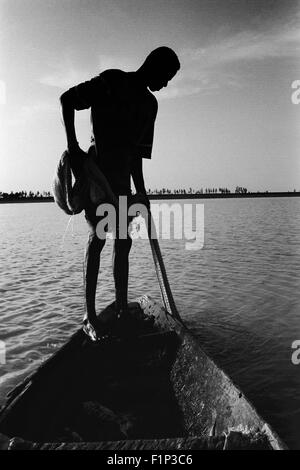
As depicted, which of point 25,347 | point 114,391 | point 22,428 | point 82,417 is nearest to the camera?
point 22,428

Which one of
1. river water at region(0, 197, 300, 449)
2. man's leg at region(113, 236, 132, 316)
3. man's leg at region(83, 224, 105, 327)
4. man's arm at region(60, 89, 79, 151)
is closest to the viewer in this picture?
Answer: man's arm at region(60, 89, 79, 151)

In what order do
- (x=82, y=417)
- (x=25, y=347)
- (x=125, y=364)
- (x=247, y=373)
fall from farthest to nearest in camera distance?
1. (x=25, y=347)
2. (x=247, y=373)
3. (x=125, y=364)
4. (x=82, y=417)

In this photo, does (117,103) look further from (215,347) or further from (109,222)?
(215,347)

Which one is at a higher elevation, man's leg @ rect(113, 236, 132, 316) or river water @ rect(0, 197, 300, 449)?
man's leg @ rect(113, 236, 132, 316)

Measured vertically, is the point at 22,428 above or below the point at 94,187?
below

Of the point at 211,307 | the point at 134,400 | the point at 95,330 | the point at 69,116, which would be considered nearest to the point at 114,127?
the point at 69,116

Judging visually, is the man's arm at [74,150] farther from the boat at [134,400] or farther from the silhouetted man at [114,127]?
the boat at [134,400]

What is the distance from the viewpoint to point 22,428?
2133mm

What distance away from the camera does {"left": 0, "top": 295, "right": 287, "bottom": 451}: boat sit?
1.78 metres

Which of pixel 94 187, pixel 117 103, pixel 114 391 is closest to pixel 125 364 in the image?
pixel 114 391

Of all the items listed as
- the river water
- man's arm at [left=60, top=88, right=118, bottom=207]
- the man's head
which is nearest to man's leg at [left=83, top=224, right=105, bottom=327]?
man's arm at [left=60, top=88, right=118, bottom=207]

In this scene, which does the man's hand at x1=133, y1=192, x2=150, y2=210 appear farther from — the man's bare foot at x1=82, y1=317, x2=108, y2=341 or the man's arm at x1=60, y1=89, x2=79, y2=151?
the man's bare foot at x1=82, y1=317, x2=108, y2=341

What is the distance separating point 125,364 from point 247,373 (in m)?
1.90

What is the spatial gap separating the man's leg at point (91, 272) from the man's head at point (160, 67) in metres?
1.46
